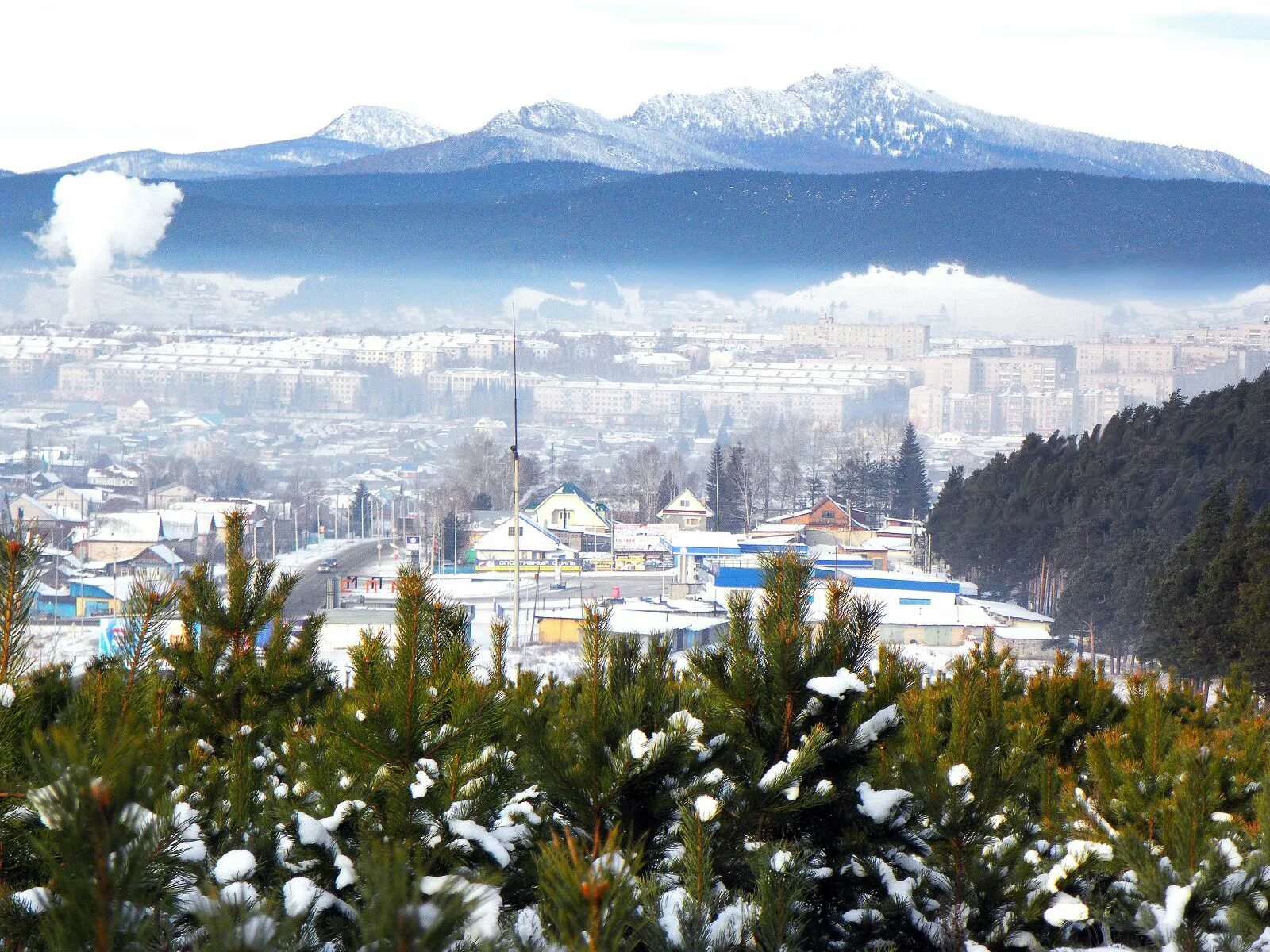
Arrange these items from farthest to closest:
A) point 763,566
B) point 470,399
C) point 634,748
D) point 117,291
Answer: point 117,291, point 470,399, point 763,566, point 634,748

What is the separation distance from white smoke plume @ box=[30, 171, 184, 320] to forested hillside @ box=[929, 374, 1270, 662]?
138 m

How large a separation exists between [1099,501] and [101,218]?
153290 mm

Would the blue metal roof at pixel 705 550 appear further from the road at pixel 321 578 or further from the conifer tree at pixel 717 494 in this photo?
the conifer tree at pixel 717 494

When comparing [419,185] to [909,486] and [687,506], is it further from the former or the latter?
[909,486]

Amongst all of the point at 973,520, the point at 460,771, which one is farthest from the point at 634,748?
the point at 973,520

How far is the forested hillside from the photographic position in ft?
68.5

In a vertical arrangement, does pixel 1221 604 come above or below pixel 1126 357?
below

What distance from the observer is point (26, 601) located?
1.96 metres

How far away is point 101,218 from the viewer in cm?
16088

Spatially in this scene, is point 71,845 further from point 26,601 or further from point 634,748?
point 634,748

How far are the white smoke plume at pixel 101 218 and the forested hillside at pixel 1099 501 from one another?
138 metres

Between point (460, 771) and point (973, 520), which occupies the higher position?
point (460, 771)

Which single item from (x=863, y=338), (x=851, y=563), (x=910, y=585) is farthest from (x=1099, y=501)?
(x=863, y=338)

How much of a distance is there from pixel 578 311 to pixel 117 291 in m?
46.5
